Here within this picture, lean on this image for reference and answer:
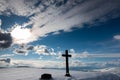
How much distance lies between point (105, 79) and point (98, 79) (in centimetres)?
88

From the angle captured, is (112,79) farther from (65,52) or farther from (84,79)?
(65,52)

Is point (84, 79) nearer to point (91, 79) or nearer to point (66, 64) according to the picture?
point (91, 79)

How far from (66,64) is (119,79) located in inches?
292

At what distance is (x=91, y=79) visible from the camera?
20.1m

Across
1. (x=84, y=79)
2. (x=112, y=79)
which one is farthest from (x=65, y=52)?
(x=112, y=79)

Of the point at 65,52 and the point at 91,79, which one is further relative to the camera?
the point at 65,52

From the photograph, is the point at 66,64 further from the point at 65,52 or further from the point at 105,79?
the point at 105,79

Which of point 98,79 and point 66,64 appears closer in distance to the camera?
point 98,79

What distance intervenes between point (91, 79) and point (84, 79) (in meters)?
0.88

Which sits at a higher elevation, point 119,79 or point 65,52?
point 65,52

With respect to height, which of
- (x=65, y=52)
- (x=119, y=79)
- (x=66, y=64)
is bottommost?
(x=119, y=79)

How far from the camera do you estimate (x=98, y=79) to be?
20.0 meters

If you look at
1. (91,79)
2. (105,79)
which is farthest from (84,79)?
(105,79)

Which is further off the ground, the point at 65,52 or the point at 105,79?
the point at 65,52
